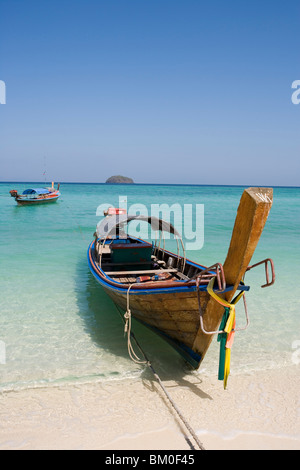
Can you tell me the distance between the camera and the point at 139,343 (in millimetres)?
6426

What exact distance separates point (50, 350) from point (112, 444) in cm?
276

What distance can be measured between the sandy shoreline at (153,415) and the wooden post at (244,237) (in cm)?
117

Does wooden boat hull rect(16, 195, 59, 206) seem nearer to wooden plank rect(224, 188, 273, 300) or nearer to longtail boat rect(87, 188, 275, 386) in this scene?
longtail boat rect(87, 188, 275, 386)

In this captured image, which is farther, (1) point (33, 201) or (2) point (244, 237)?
(1) point (33, 201)

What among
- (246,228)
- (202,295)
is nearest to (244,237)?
(246,228)

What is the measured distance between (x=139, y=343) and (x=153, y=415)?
2.04 metres

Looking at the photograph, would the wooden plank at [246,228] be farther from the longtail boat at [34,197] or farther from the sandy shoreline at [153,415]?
the longtail boat at [34,197]

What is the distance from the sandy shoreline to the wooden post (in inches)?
46.1

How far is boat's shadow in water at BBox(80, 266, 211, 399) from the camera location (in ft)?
17.5

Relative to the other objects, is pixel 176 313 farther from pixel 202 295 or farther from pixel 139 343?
pixel 139 343

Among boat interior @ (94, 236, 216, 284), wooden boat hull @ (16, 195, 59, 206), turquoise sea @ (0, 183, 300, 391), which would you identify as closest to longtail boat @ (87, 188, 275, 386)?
boat interior @ (94, 236, 216, 284)
